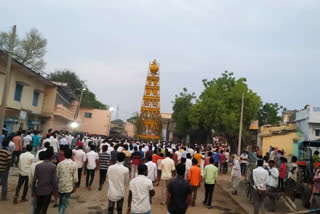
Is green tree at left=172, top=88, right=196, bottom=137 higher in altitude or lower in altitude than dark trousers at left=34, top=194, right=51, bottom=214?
higher

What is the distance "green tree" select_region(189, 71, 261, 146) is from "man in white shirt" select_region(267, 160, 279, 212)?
73.2 ft

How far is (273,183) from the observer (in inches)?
373

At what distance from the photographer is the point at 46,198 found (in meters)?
5.91

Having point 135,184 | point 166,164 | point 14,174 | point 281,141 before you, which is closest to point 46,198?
point 135,184

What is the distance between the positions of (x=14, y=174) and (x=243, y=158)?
489 inches

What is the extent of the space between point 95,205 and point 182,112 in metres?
35.2

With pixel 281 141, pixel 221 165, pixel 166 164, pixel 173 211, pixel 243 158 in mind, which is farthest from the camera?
pixel 281 141

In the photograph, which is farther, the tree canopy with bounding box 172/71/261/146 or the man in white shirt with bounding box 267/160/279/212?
the tree canopy with bounding box 172/71/261/146

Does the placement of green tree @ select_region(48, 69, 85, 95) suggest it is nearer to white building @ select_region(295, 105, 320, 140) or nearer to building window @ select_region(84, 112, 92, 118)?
building window @ select_region(84, 112, 92, 118)

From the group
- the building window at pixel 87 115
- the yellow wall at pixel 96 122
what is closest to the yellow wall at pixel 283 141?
the yellow wall at pixel 96 122

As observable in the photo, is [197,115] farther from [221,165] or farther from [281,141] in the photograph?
[221,165]

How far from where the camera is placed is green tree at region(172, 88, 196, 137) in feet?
143

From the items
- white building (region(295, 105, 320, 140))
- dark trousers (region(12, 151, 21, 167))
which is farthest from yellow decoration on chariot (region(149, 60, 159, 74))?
dark trousers (region(12, 151, 21, 167))

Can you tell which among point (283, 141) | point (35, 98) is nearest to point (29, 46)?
point (35, 98)
